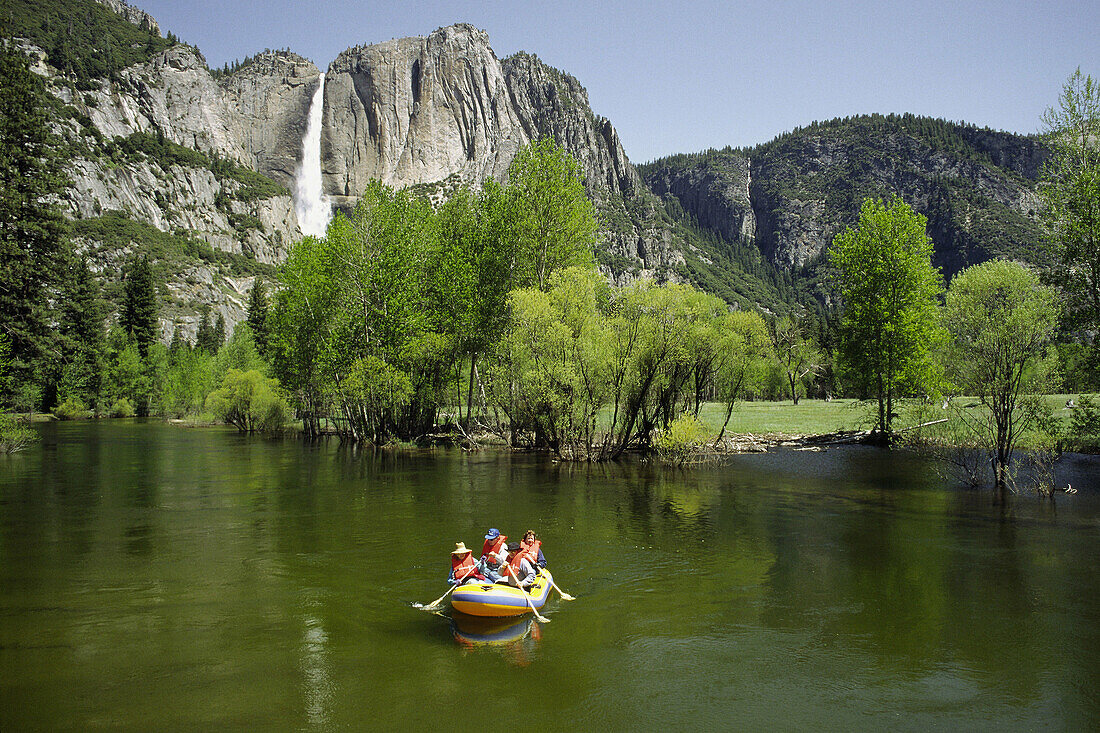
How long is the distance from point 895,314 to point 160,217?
178195 millimetres

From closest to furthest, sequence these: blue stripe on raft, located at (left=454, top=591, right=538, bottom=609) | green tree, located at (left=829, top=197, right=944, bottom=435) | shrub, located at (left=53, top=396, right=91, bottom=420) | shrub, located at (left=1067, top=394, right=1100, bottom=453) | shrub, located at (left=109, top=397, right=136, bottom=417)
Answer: blue stripe on raft, located at (left=454, top=591, right=538, bottom=609), shrub, located at (left=1067, top=394, right=1100, bottom=453), green tree, located at (left=829, top=197, right=944, bottom=435), shrub, located at (left=53, top=396, right=91, bottom=420), shrub, located at (left=109, top=397, right=136, bottom=417)

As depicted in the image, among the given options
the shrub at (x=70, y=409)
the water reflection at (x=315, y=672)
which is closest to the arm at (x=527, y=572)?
the water reflection at (x=315, y=672)

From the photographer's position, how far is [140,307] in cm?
10150

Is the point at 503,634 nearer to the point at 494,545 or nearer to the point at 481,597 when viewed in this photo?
the point at 481,597

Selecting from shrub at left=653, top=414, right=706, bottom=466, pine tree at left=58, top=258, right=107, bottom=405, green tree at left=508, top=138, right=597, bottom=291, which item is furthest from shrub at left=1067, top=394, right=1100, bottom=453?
pine tree at left=58, top=258, right=107, bottom=405

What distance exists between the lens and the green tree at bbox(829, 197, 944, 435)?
42062 millimetres

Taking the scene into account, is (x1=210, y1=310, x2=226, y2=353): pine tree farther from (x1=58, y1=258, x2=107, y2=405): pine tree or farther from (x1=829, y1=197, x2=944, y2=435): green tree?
(x1=829, y1=197, x2=944, y2=435): green tree

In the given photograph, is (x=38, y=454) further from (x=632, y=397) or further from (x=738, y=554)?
(x=738, y=554)

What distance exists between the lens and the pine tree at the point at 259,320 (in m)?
91.5

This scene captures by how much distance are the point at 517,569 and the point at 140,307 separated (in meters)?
110

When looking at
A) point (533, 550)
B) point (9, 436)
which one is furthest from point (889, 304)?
point (9, 436)

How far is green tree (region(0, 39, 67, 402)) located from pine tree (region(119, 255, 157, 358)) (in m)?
62.7

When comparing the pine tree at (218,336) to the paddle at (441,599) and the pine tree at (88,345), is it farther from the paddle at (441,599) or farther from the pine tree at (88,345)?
the paddle at (441,599)

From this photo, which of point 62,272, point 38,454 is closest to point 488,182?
point 62,272
